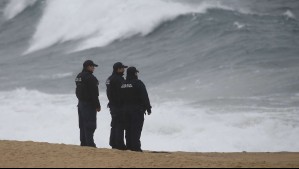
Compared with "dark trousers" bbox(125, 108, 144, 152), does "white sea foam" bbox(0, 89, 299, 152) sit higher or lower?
higher

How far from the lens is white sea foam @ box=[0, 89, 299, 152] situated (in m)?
12.8

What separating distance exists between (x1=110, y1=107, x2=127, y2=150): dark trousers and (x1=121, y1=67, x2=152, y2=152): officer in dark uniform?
100 mm

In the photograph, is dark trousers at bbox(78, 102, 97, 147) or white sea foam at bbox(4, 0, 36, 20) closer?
dark trousers at bbox(78, 102, 97, 147)

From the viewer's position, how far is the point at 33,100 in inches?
691

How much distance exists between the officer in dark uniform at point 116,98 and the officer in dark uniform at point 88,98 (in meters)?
0.18

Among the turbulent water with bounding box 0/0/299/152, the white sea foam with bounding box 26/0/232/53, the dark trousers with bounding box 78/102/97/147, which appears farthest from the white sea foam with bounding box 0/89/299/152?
the white sea foam with bounding box 26/0/232/53

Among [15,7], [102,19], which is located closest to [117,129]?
[102,19]

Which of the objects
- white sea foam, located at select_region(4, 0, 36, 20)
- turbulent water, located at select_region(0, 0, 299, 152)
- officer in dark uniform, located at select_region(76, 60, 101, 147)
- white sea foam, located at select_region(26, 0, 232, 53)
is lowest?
officer in dark uniform, located at select_region(76, 60, 101, 147)

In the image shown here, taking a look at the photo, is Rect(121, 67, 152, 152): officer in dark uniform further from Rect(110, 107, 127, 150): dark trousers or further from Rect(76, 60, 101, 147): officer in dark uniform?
Rect(76, 60, 101, 147): officer in dark uniform

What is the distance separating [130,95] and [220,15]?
18.0 m

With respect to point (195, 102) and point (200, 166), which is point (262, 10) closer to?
point (195, 102)

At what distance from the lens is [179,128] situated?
1385cm

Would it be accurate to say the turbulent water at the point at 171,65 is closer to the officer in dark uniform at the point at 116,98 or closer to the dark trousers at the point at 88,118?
the officer in dark uniform at the point at 116,98

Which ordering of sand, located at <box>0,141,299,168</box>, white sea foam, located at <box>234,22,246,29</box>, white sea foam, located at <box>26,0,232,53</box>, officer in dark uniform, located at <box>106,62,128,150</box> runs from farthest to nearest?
1. white sea foam, located at <box>26,0,232,53</box>
2. white sea foam, located at <box>234,22,246,29</box>
3. officer in dark uniform, located at <box>106,62,128,150</box>
4. sand, located at <box>0,141,299,168</box>
